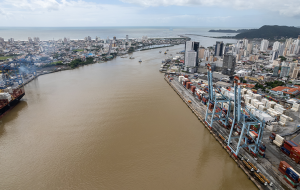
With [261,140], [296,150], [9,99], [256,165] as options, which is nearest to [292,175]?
[256,165]

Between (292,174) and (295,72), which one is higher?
(295,72)

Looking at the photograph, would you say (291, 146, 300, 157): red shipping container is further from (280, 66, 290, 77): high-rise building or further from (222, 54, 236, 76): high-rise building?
(280, 66, 290, 77): high-rise building

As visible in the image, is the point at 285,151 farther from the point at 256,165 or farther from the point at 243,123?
the point at 243,123

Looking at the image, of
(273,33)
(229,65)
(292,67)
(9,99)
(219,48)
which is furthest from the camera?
(273,33)

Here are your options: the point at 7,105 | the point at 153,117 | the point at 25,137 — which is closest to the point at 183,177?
the point at 153,117

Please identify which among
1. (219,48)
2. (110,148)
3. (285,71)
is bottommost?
(110,148)

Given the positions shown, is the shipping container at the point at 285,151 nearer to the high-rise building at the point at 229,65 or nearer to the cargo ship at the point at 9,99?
the high-rise building at the point at 229,65

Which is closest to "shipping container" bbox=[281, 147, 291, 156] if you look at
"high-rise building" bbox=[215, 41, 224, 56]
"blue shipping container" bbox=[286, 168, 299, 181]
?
"blue shipping container" bbox=[286, 168, 299, 181]

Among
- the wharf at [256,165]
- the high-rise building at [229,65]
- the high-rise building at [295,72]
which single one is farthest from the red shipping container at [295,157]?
the high-rise building at [295,72]

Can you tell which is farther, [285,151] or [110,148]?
[110,148]
